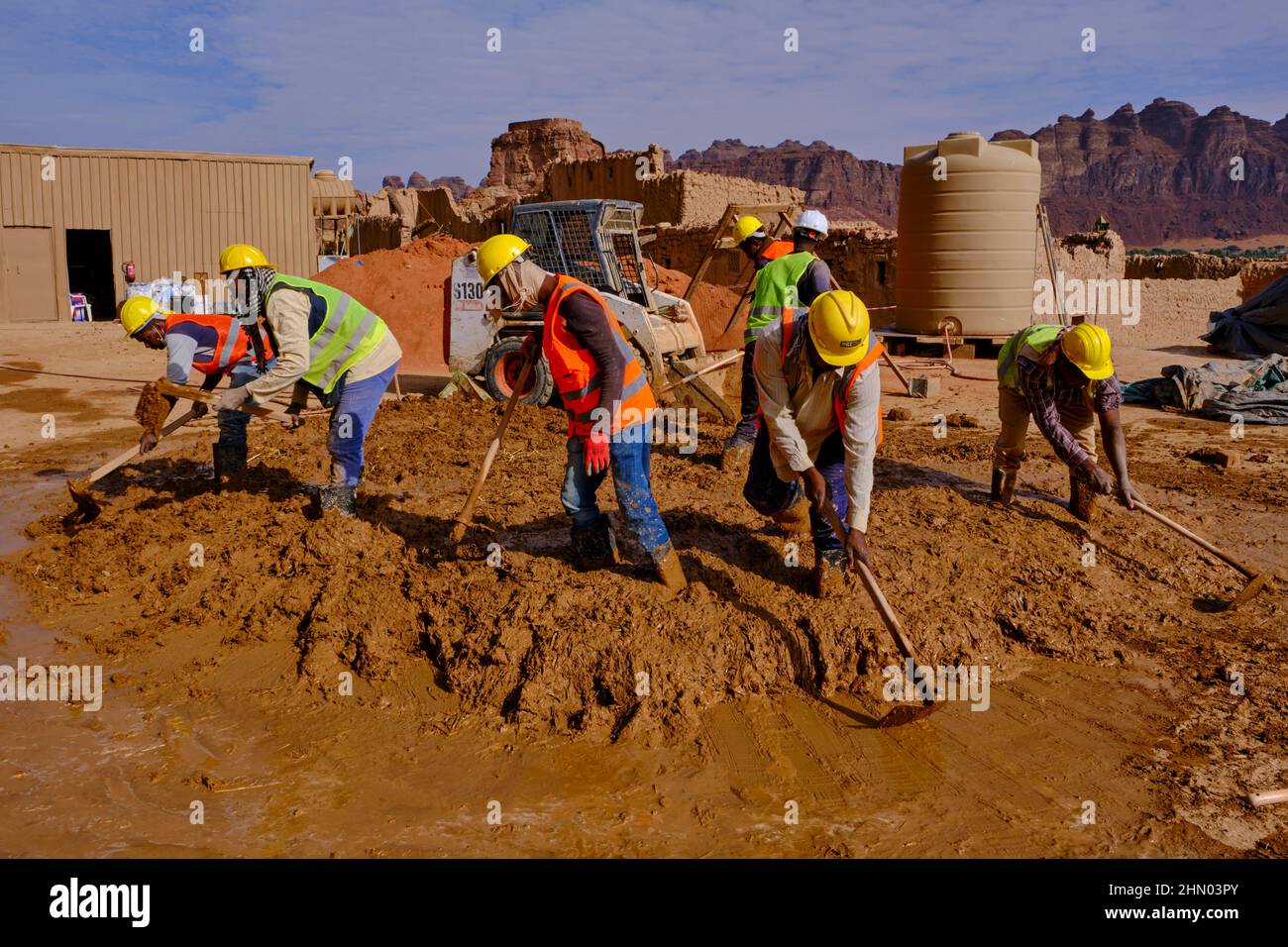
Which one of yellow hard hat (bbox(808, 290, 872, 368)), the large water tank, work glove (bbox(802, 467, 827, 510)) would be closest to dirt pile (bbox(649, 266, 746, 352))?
the large water tank

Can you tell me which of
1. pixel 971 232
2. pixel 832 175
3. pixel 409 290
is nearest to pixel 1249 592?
pixel 971 232

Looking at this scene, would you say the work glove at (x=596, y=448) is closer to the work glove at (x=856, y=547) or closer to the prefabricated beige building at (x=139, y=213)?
the work glove at (x=856, y=547)

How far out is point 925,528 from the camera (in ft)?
17.0

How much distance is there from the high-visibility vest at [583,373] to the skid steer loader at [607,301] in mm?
4142

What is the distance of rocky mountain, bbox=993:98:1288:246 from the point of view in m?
80.8

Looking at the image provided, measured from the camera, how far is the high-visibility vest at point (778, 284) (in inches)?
253

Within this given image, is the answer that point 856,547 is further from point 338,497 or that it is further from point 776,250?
point 776,250

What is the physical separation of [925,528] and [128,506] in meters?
4.74

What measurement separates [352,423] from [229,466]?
1.27 meters

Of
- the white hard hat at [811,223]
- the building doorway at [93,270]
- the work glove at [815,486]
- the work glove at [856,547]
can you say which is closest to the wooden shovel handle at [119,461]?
the work glove at [815,486]

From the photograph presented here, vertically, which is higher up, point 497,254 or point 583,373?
point 497,254

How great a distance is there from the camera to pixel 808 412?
13.7 feet

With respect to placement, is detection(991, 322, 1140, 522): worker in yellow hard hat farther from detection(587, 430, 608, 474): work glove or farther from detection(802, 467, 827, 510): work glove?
detection(587, 430, 608, 474): work glove

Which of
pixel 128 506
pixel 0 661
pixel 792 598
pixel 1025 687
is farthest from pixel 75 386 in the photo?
pixel 1025 687
